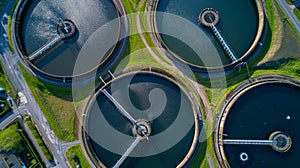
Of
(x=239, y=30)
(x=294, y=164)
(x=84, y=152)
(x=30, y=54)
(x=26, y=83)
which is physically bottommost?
(x=294, y=164)

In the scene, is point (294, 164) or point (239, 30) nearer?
point (294, 164)

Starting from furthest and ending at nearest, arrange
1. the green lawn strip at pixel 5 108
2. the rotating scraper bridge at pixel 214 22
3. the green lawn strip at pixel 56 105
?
the rotating scraper bridge at pixel 214 22 < the green lawn strip at pixel 56 105 < the green lawn strip at pixel 5 108

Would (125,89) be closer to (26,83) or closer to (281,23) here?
(26,83)

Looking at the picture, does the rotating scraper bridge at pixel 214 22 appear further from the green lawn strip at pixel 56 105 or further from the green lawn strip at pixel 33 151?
the green lawn strip at pixel 33 151

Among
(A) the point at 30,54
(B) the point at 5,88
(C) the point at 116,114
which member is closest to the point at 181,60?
(C) the point at 116,114

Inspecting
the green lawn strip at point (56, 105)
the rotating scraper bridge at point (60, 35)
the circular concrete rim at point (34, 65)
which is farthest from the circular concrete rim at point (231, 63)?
the green lawn strip at point (56, 105)

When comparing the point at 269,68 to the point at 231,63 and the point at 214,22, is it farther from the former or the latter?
the point at 214,22

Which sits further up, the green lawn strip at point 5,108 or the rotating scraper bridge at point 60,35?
the rotating scraper bridge at point 60,35
